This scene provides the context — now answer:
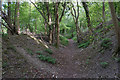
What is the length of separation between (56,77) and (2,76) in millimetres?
2549

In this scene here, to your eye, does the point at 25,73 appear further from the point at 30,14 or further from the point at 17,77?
the point at 30,14

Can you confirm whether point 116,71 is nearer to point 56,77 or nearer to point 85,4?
point 56,77

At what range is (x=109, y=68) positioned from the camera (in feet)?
15.2

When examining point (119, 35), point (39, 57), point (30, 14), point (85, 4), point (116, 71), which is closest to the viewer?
point (116, 71)

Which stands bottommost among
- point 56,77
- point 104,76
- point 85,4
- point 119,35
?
point 56,77

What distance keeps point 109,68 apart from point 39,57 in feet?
15.5

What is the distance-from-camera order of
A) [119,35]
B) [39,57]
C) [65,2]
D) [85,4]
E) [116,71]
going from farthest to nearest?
[65,2] → [85,4] → [39,57] → [119,35] → [116,71]

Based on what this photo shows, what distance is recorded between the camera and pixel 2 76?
12.2 feet

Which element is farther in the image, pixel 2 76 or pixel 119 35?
pixel 119 35

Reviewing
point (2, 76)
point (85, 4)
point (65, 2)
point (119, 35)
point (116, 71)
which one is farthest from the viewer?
point (65, 2)

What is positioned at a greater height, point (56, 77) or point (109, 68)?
point (109, 68)

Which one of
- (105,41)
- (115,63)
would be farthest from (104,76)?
(105,41)

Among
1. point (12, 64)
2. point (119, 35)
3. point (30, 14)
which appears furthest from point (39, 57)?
point (30, 14)

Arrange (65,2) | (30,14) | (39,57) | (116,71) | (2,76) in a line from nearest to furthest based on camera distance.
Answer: (2,76) < (116,71) < (39,57) < (65,2) < (30,14)
